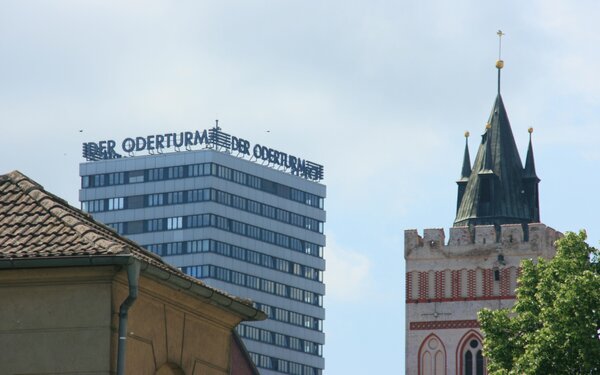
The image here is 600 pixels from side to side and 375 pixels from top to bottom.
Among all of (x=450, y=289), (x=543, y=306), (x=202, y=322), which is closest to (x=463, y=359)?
(x=450, y=289)

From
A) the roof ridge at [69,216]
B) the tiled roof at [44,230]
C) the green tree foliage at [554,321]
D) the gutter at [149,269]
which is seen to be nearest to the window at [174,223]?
the green tree foliage at [554,321]

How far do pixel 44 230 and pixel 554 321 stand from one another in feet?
141

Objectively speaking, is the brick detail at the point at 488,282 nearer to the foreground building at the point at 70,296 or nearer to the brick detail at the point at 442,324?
the brick detail at the point at 442,324

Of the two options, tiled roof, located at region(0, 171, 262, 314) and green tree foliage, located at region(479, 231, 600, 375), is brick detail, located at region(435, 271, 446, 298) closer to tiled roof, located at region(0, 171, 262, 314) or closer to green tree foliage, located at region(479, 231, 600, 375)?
green tree foliage, located at region(479, 231, 600, 375)

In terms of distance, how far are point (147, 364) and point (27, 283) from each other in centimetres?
194

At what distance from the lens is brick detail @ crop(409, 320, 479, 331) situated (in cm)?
11286

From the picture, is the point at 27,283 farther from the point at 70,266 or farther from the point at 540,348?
the point at 540,348

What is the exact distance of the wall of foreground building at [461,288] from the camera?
113 metres

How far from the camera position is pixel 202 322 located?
24.8m

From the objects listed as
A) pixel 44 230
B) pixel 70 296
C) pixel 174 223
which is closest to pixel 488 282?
pixel 174 223

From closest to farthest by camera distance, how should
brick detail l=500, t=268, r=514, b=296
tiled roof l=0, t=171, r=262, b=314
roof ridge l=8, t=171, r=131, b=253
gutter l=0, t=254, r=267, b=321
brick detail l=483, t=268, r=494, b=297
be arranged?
gutter l=0, t=254, r=267, b=321 < tiled roof l=0, t=171, r=262, b=314 < roof ridge l=8, t=171, r=131, b=253 < brick detail l=500, t=268, r=514, b=296 < brick detail l=483, t=268, r=494, b=297

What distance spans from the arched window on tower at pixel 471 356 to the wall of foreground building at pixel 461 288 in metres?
0.06

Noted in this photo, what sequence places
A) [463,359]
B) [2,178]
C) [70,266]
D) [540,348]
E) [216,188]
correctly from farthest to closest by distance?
[216,188] < [463,359] < [540,348] < [2,178] < [70,266]

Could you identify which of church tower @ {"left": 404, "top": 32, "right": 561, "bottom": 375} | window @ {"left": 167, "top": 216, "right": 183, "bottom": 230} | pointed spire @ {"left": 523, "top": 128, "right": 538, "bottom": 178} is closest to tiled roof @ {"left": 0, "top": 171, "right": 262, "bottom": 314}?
church tower @ {"left": 404, "top": 32, "right": 561, "bottom": 375}
